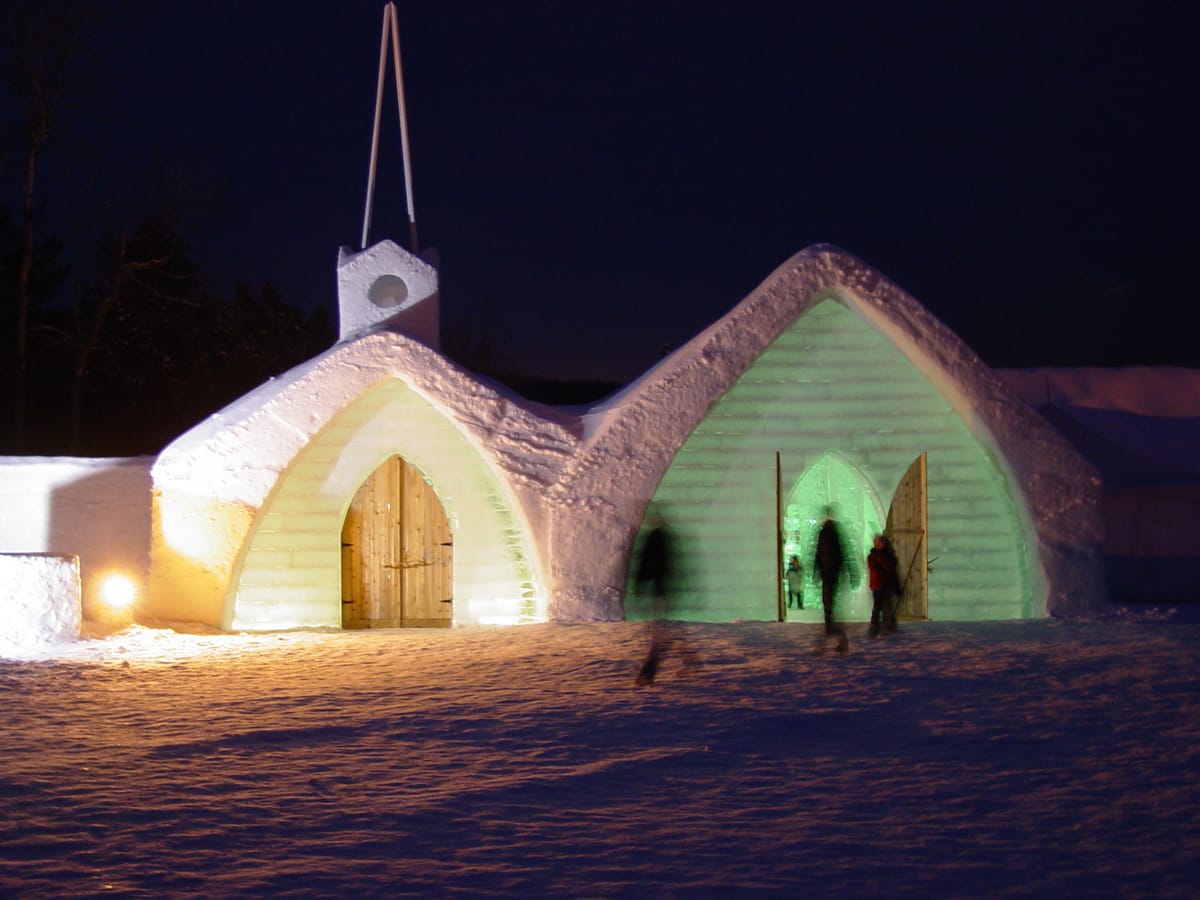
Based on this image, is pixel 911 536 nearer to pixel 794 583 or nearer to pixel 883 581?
pixel 883 581

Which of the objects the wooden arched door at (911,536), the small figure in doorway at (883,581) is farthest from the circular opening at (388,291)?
the small figure in doorway at (883,581)

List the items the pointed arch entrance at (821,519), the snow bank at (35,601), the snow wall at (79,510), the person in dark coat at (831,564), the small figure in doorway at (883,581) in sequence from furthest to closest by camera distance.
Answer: the pointed arch entrance at (821,519)
the snow wall at (79,510)
the snow bank at (35,601)
the small figure in doorway at (883,581)
the person in dark coat at (831,564)

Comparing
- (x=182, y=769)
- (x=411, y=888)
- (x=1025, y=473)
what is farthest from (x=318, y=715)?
(x=1025, y=473)

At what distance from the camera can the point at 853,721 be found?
22.9 ft

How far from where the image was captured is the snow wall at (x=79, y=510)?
12.5 meters

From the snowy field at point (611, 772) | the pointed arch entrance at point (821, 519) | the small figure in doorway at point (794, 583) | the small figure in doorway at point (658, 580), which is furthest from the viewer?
the small figure in doorway at point (794, 583)

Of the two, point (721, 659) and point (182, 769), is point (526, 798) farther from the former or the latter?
point (721, 659)

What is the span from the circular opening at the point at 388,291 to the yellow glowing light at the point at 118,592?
13.4 feet

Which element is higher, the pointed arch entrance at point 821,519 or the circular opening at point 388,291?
the circular opening at point 388,291

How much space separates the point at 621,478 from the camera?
11.1 meters

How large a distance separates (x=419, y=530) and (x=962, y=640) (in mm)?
5508

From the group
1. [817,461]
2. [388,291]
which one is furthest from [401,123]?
[817,461]

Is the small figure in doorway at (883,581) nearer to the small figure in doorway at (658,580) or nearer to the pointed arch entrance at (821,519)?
the small figure in doorway at (658,580)

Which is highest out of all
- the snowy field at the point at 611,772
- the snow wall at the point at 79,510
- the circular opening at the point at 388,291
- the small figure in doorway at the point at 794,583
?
the circular opening at the point at 388,291
